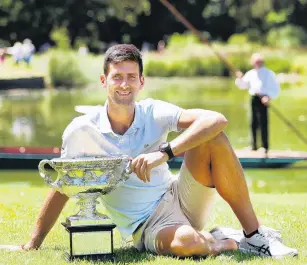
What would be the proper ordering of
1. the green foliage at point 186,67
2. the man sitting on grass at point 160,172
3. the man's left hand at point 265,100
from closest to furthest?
1. the man sitting on grass at point 160,172
2. the man's left hand at point 265,100
3. the green foliage at point 186,67

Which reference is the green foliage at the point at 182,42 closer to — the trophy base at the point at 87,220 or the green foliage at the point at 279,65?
the green foliage at the point at 279,65

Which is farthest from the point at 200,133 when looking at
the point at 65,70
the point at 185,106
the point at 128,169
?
the point at 65,70

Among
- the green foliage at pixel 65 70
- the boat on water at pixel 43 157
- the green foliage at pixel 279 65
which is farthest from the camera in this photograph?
the green foliage at pixel 279 65

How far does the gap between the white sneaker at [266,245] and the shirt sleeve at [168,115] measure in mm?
594

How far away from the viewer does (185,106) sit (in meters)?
19.8

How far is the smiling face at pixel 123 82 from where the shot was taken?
3.91 meters

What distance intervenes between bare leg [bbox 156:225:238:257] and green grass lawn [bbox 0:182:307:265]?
0.05 meters

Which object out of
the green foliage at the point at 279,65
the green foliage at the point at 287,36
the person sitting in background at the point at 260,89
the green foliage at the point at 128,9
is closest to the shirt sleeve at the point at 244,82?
the person sitting in background at the point at 260,89

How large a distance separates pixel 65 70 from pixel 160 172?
22317mm

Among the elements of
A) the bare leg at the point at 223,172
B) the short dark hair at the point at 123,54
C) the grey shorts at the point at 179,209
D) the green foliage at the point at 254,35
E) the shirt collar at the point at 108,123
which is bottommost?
the grey shorts at the point at 179,209

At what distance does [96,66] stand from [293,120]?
37.2 feet

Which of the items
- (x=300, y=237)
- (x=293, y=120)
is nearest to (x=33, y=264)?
(x=300, y=237)

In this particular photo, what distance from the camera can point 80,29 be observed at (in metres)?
42.9

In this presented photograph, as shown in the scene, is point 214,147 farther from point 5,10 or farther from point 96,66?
point 5,10
